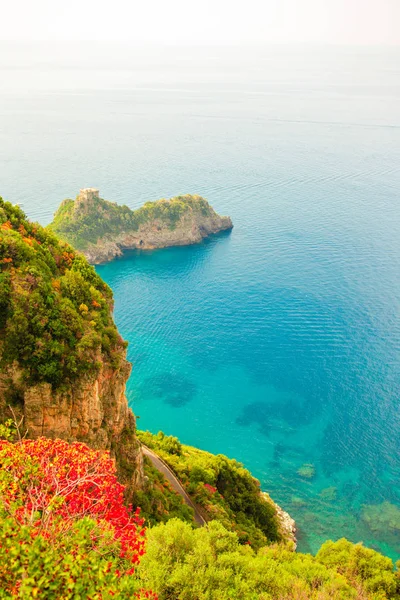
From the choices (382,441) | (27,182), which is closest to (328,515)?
(382,441)

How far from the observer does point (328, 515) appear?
54406 millimetres

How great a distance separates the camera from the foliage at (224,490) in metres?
42.1

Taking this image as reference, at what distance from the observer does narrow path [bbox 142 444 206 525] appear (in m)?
40.9

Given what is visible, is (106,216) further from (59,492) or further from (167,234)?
(59,492)

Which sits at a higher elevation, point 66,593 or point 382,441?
point 66,593

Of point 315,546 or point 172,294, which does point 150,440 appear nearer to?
point 315,546

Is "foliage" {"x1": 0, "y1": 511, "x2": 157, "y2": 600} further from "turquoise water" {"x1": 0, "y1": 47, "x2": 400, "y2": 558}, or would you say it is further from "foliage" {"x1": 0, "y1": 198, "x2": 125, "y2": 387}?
"turquoise water" {"x1": 0, "y1": 47, "x2": 400, "y2": 558}

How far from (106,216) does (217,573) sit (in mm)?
108393

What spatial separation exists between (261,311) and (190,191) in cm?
7308

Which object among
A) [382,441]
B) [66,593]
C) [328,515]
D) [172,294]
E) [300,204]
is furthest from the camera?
[300,204]

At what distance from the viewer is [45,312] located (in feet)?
90.3

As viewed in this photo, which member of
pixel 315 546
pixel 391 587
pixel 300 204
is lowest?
pixel 315 546

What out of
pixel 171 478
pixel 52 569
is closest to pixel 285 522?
pixel 171 478

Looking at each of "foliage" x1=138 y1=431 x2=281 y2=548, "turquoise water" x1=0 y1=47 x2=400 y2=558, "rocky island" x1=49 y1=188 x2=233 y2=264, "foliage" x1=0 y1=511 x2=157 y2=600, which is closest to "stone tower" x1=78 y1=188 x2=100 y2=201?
"rocky island" x1=49 y1=188 x2=233 y2=264
